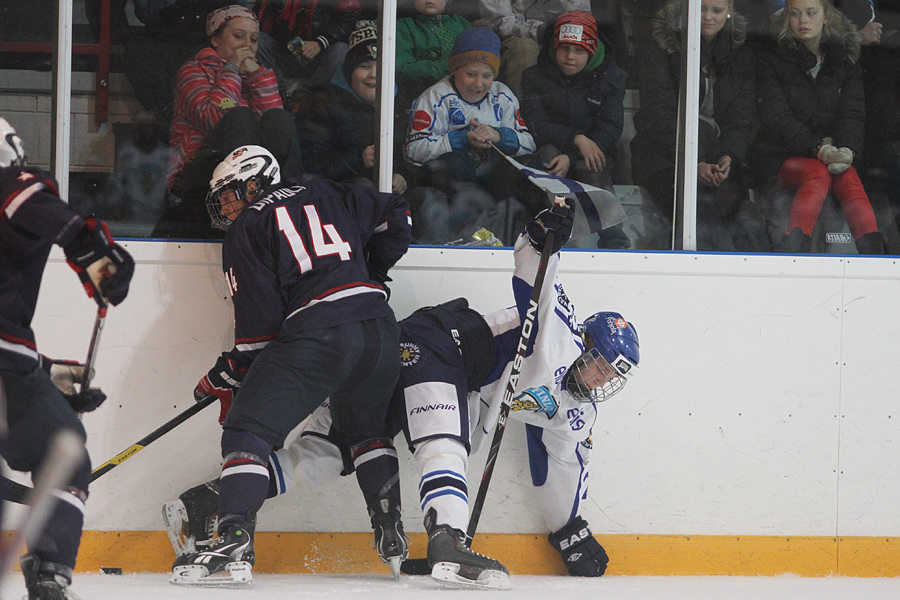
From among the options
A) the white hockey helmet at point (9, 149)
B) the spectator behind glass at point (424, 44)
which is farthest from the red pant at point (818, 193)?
the white hockey helmet at point (9, 149)

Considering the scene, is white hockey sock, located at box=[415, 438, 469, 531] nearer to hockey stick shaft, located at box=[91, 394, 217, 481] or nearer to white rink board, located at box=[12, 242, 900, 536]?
white rink board, located at box=[12, 242, 900, 536]

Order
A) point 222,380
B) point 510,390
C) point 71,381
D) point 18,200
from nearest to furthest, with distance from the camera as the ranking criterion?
point 18,200 → point 71,381 → point 222,380 → point 510,390

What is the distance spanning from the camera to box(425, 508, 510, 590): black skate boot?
242cm

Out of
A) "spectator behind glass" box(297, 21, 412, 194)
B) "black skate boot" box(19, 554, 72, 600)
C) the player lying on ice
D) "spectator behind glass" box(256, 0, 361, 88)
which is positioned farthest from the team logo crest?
"black skate boot" box(19, 554, 72, 600)

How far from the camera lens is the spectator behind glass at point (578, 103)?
3.12 meters

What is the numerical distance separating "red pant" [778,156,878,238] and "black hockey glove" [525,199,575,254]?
0.98 m

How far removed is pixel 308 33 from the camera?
9.91 feet

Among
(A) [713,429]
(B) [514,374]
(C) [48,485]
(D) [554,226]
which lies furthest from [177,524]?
(A) [713,429]

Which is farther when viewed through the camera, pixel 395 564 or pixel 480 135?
pixel 480 135

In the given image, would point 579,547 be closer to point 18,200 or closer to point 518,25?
point 518,25

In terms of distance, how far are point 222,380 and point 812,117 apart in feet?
7.10

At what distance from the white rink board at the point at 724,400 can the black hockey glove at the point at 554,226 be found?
0.35 m

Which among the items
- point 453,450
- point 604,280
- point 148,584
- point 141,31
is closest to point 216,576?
point 148,584

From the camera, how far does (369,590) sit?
249 centimetres
